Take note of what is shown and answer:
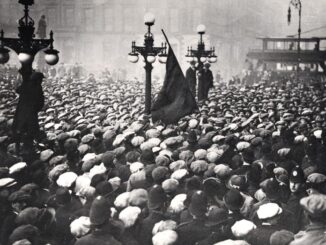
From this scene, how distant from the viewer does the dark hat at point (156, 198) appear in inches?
274

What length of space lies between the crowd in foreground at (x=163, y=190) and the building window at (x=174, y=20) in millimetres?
41674

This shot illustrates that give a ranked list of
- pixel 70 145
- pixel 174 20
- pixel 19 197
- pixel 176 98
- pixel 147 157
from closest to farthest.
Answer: pixel 19 197
pixel 147 157
pixel 70 145
pixel 176 98
pixel 174 20

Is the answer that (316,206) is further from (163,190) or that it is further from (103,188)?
(103,188)

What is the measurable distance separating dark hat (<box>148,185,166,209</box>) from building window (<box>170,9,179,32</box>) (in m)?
47.1

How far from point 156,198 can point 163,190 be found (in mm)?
270

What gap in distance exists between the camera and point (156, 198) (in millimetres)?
6980

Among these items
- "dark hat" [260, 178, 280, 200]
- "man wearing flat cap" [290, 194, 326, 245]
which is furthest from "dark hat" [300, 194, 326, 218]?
"dark hat" [260, 178, 280, 200]

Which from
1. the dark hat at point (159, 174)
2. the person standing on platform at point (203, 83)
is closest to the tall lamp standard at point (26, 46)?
the dark hat at point (159, 174)

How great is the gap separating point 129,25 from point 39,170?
47211mm

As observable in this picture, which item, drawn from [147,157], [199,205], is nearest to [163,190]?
[199,205]

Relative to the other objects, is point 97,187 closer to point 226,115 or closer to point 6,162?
point 6,162

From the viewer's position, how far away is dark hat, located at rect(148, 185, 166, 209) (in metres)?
6.96

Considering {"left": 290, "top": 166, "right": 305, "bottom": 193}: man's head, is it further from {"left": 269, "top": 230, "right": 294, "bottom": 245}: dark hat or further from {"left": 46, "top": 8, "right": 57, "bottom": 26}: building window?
{"left": 46, "top": 8, "right": 57, "bottom": 26}: building window

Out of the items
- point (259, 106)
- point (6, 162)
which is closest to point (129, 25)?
point (259, 106)
